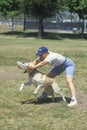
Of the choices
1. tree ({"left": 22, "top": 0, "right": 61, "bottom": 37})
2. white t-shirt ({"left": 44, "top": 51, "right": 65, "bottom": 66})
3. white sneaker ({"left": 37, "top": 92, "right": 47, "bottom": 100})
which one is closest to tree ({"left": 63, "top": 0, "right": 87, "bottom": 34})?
tree ({"left": 22, "top": 0, "right": 61, "bottom": 37})

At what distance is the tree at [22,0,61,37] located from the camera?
51.4 metres

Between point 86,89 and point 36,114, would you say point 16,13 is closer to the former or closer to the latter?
point 86,89

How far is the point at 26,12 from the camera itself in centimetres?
5334

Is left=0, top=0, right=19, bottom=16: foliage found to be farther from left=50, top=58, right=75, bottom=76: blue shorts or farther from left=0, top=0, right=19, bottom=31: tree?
left=50, top=58, right=75, bottom=76: blue shorts

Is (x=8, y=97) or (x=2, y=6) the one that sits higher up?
(x=8, y=97)

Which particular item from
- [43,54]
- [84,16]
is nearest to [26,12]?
[84,16]

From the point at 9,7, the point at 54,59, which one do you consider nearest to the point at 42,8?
the point at 9,7

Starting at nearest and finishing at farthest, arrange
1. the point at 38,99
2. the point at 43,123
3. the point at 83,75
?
the point at 43,123 < the point at 38,99 < the point at 83,75

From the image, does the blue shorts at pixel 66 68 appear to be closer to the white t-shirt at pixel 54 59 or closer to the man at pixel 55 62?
the man at pixel 55 62

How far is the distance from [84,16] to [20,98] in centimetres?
4834

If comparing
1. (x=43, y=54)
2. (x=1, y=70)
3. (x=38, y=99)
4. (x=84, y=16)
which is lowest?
(x=84, y=16)

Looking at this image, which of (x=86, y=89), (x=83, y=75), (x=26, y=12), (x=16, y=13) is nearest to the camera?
(x=86, y=89)

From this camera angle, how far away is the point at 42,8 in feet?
172

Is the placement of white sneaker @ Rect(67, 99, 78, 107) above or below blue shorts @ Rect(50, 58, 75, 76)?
below
